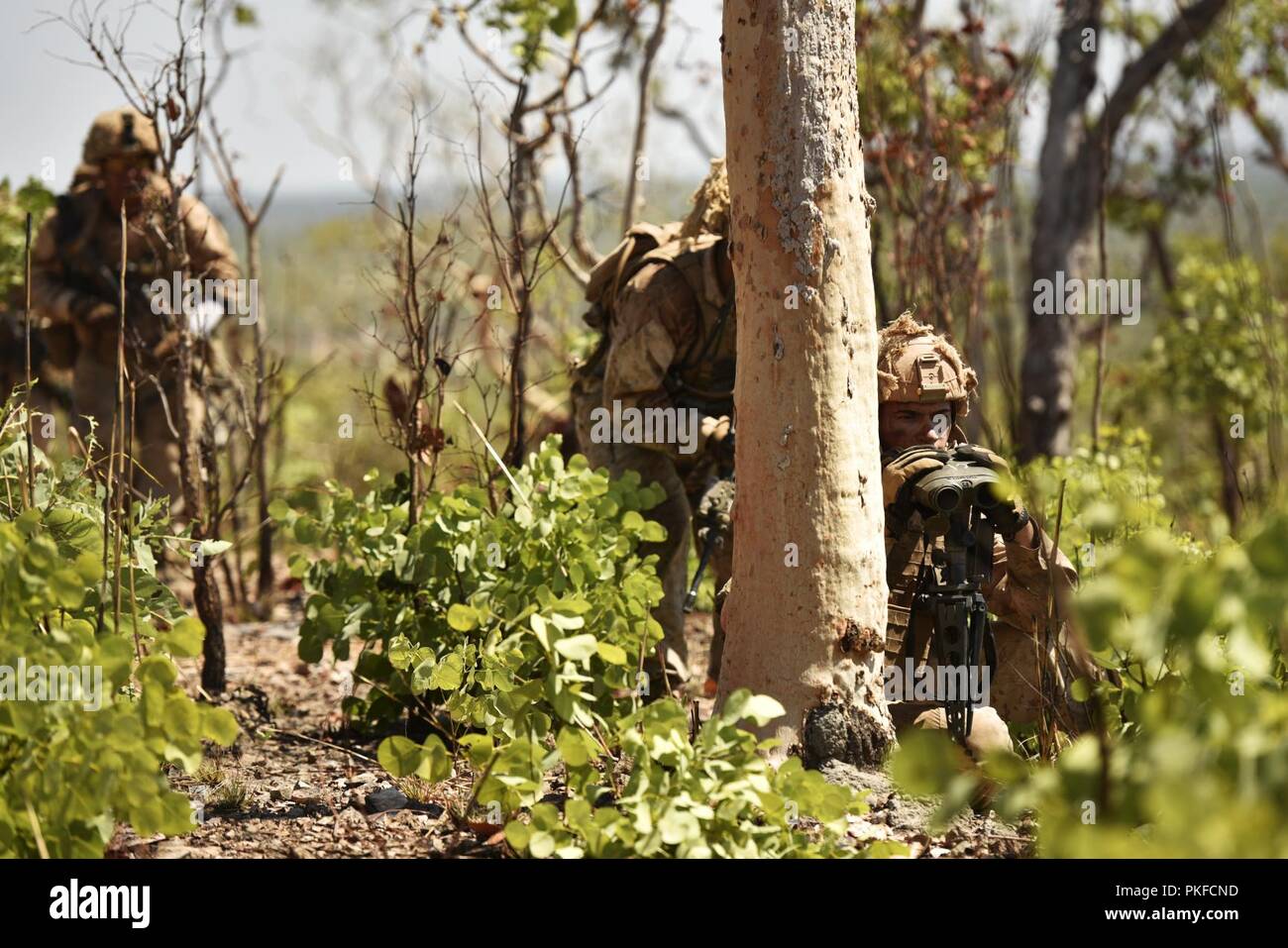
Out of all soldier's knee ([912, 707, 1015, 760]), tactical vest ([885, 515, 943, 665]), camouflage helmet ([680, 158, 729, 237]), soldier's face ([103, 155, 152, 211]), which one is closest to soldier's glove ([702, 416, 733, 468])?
camouflage helmet ([680, 158, 729, 237])

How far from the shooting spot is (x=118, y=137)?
20.3 feet

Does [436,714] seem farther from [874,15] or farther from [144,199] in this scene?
[874,15]

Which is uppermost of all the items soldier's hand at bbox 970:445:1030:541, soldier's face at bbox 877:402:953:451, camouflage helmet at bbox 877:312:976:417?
camouflage helmet at bbox 877:312:976:417

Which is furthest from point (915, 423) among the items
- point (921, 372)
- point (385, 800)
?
point (385, 800)

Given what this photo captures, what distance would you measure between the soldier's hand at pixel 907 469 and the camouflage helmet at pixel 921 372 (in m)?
0.23

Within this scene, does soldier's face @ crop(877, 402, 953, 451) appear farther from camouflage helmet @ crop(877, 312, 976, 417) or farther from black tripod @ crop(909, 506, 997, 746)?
black tripod @ crop(909, 506, 997, 746)

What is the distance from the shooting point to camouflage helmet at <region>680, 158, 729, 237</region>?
4.91 metres

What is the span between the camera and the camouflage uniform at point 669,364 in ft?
15.5

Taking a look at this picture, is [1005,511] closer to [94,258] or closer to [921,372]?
[921,372]

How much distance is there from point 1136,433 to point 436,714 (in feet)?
13.0

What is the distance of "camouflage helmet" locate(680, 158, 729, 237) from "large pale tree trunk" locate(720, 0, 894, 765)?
127 cm

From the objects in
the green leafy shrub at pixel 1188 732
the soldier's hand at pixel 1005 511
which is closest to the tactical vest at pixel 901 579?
the soldier's hand at pixel 1005 511

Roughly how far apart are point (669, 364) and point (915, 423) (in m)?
1.02
